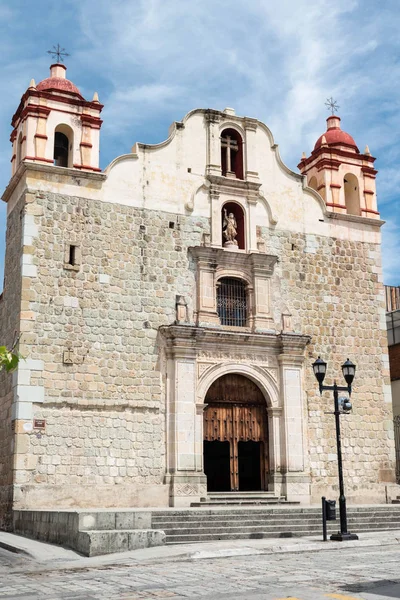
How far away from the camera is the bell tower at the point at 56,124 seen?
19.8 m

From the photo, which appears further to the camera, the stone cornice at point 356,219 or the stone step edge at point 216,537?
the stone cornice at point 356,219

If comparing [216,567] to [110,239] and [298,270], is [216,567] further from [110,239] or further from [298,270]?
[298,270]

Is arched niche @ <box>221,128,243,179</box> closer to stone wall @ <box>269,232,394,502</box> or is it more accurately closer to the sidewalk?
stone wall @ <box>269,232,394,502</box>

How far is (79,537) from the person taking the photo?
13.2m

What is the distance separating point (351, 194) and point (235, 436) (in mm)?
9125

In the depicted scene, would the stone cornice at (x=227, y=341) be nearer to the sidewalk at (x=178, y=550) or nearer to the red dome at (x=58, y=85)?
the sidewalk at (x=178, y=550)

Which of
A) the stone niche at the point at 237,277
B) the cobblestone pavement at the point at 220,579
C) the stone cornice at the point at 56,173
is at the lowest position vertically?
the cobblestone pavement at the point at 220,579

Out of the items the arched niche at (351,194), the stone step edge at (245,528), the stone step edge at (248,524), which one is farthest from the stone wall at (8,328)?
the arched niche at (351,194)

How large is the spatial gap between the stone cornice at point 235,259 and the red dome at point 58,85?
18.1ft

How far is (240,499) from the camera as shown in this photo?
19.3 meters

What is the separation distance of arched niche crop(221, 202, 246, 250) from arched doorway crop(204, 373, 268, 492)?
3844 mm

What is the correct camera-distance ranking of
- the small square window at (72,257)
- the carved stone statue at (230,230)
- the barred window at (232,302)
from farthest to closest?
the carved stone statue at (230,230), the barred window at (232,302), the small square window at (72,257)

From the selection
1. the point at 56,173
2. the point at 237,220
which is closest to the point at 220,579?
the point at 56,173

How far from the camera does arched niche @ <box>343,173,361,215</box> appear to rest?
24.0 meters
